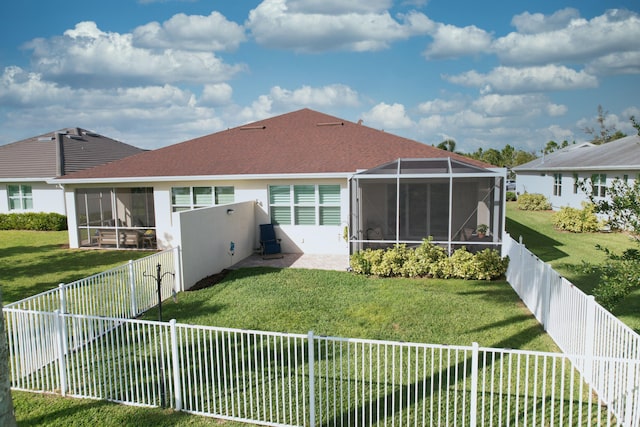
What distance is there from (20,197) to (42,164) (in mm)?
2186

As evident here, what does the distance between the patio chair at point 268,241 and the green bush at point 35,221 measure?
13.3m

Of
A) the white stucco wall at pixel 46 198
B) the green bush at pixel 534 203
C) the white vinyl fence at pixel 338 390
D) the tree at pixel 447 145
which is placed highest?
the tree at pixel 447 145

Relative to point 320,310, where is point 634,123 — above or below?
above

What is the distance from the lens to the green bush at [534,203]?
29.1 meters

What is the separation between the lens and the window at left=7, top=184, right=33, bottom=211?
23719 mm

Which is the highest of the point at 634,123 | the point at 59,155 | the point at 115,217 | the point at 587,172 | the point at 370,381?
the point at 59,155

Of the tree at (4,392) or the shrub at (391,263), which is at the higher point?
the tree at (4,392)

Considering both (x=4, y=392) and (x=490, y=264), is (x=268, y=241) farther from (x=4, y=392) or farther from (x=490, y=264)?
(x=4, y=392)

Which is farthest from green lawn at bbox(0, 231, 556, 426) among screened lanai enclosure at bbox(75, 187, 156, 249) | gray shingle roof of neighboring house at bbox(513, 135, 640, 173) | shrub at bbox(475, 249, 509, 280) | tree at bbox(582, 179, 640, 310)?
gray shingle roof of neighboring house at bbox(513, 135, 640, 173)

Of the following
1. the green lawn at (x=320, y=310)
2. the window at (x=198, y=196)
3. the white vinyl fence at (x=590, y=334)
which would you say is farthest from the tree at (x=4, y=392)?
the window at (x=198, y=196)

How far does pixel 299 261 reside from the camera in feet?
45.5

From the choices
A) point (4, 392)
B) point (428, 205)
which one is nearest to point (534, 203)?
point (428, 205)

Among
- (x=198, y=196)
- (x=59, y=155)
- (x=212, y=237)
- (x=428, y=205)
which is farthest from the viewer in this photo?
(x=59, y=155)

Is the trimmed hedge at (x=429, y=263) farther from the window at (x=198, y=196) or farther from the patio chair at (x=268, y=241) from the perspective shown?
the window at (x=198, y=196)
